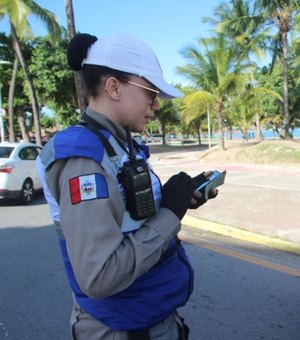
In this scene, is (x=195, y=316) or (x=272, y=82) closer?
(x=195, y=316)

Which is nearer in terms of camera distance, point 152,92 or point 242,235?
point 152,92

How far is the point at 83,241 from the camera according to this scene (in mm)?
1292

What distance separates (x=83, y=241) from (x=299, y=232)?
5.59 meters

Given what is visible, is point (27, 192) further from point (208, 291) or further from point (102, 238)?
point (102, 238)

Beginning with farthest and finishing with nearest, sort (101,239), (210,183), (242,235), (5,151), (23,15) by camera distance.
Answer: (23,15) < (5,151) < (242,235) < (210,183) < (101,239)

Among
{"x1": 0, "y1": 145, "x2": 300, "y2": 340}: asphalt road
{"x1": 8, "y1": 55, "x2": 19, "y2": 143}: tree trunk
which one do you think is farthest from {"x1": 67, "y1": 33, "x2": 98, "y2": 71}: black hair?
{"x1": 8, "y1": 55, "x2": 19, "y2": 143}: tree trunk

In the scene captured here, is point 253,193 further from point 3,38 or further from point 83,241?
point 3,38

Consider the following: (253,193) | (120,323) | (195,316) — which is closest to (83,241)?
(120,323)

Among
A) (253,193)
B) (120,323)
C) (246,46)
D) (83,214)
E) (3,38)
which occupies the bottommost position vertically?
(253,193)

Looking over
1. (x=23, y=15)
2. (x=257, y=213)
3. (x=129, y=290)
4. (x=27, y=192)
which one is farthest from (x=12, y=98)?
(x=129, y=290)

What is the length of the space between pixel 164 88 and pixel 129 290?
2.35ft

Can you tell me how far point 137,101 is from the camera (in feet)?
5.07

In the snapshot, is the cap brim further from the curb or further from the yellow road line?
the curb

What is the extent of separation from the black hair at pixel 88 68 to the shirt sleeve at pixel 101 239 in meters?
0.34
